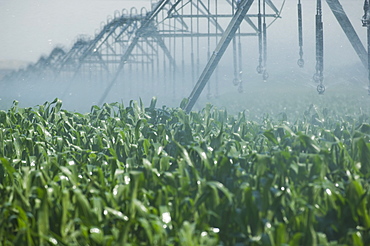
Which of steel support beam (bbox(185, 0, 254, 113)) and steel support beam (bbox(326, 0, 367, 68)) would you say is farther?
steel support beam (bbox(185, 0, 254, 113))

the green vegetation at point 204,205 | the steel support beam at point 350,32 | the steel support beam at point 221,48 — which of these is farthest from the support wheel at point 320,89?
the green vegetation at point 204,205

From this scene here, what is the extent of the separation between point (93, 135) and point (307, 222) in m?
3.18

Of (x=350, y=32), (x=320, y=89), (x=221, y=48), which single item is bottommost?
(x=320, y=89)

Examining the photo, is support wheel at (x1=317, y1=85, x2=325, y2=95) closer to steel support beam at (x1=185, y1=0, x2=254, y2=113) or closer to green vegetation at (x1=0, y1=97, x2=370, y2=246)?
steel support beam at (x1=185, y1=0, x2=254, y2=113)

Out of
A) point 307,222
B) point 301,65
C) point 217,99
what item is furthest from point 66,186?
point 217,99

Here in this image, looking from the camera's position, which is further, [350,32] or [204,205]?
[350,32]

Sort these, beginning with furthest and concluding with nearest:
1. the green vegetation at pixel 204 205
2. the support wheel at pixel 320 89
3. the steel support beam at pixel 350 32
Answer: the support wheel at pixel 320 89
the steel support beam at pixel 350 32
the green vegetation at pixel 204 205

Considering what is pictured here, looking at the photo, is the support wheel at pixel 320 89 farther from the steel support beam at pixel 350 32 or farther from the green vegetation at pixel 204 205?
the green vegetation at pixel 204 205

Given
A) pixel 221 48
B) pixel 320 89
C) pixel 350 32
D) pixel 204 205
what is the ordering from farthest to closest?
1. pixel 221 48
2. pixel 320 89
3. pixel 350 32
4. pixel 204 205

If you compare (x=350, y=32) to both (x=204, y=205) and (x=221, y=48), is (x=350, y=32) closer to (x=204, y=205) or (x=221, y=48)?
(x=221, y=48)

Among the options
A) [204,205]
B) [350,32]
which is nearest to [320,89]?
[350,32]

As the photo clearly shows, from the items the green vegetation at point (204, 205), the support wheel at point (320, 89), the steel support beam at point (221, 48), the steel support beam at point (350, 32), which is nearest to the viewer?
the green vegetation at point (204, 205)

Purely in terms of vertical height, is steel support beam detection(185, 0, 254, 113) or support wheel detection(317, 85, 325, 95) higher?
steel support beam detection(185, 0, 254, 113)

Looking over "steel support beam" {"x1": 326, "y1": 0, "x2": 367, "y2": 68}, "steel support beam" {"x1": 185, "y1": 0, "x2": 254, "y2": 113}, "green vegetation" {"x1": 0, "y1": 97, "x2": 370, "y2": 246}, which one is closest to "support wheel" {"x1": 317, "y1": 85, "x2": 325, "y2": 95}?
"steel support beam" {"x1": 326, "y1": 0, "x2": 367, "y2": 68}
